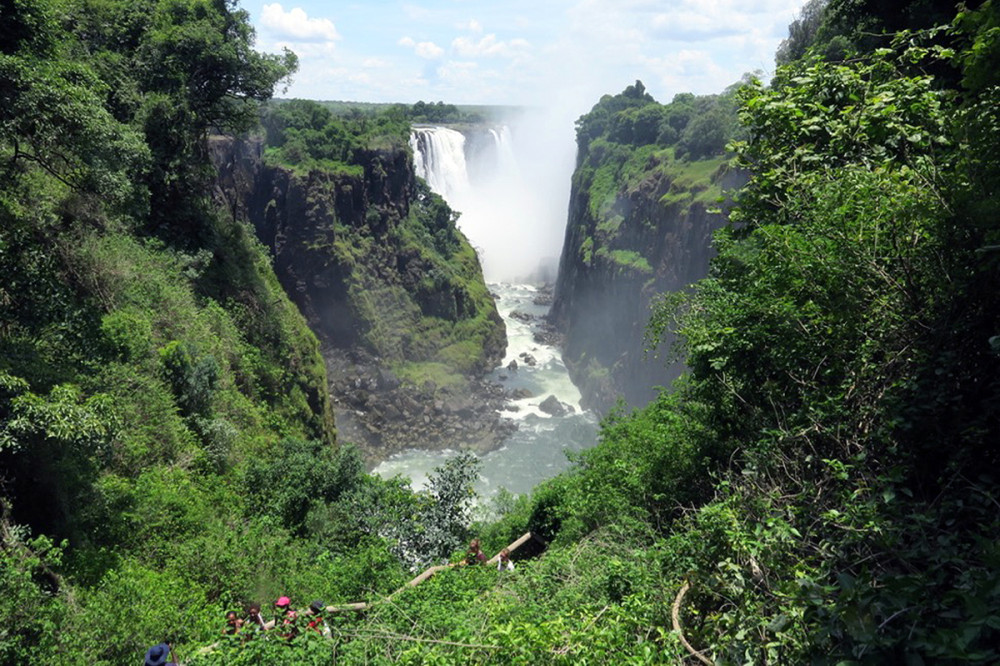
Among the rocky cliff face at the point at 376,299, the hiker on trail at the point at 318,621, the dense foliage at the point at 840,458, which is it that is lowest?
the rocky cliff face at the point at 376,299

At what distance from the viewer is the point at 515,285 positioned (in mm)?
93562

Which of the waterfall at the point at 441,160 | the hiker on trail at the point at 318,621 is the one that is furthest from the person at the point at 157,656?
the waterfall at the point at 441,160

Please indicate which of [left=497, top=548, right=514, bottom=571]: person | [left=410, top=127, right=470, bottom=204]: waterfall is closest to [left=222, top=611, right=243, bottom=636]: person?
[left=497, top=548, right=514, bottom=571]: person

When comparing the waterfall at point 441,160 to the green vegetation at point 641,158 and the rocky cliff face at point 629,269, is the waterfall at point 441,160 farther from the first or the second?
the rocky cliff face at point 629,269

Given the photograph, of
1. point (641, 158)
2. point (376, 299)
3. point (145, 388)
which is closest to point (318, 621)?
point (145, 388)

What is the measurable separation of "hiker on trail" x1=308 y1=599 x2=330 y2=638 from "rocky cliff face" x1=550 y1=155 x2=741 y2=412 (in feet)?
132

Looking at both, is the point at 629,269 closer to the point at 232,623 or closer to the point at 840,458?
the point at 232,623

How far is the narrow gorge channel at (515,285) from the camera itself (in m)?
44.6

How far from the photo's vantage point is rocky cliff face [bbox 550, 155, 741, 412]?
48.9 m

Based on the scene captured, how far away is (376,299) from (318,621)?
165 feet

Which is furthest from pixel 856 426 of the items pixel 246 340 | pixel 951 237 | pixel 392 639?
pixel 246 340

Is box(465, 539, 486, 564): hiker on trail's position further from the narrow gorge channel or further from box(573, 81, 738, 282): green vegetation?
box(573, 81, 738, 282): green vegetation

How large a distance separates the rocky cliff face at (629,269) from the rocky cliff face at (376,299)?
1025 centimetres

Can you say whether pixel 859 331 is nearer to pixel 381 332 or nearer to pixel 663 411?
pixel 663 411
